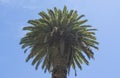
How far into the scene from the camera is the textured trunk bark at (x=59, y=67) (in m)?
49.2

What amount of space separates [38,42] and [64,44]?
9.96ft

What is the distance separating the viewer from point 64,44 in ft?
167

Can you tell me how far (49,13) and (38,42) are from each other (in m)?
3.91

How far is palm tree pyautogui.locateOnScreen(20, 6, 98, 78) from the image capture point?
50625mm

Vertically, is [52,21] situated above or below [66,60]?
above

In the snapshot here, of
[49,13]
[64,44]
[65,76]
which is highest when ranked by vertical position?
[49,13]

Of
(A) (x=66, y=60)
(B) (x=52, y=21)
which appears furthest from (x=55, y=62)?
(B) (x=52, y=21)

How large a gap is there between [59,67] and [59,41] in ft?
9.93

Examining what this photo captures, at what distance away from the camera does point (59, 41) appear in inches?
2010

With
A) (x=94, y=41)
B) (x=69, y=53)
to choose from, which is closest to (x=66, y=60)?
(x=69, y=53)

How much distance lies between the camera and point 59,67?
49688mm

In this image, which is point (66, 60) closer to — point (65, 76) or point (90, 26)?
point (65, 76)

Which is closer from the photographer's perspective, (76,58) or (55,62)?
(55,62)

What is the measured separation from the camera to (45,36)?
50969mm
